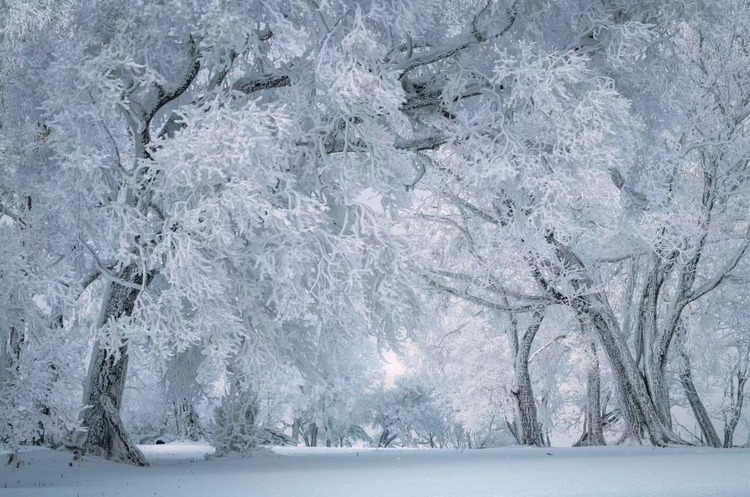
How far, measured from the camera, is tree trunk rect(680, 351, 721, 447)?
75.6 feet

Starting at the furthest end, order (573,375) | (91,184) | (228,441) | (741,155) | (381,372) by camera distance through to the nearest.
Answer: (381,372) → (573,375) → (741,155) → (228,441) → (91,184)

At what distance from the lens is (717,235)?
59.8 ft

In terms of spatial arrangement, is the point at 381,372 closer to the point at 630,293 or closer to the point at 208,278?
the point at 630,293

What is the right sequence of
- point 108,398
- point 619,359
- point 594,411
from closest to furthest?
point 108,398
point 619,359
point 594,411

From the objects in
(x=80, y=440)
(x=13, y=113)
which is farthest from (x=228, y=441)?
(x=13, y=113)

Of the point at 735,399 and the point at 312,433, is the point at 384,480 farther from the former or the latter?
the point at 312,433

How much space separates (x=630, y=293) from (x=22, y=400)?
16435mm

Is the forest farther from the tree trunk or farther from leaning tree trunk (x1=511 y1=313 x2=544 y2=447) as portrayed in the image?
the tree trunk

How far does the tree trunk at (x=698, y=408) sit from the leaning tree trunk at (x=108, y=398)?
16.6m

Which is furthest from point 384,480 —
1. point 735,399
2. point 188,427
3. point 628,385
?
point 735,399

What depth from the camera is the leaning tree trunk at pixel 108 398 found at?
12977 millimetres

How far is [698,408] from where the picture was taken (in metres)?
23.8

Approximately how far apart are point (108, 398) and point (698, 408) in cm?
1755

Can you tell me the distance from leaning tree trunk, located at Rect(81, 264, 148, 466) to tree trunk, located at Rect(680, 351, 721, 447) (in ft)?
54.6
